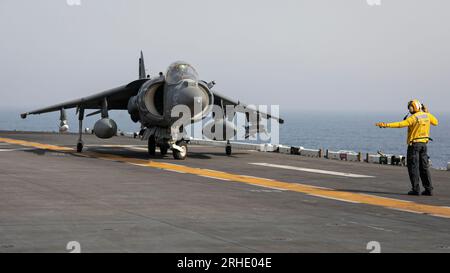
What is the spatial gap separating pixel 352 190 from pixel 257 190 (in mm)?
3083

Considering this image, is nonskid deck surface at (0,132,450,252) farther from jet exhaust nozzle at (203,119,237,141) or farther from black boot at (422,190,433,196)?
jet exhaust nozzle at (203,119,237,141)

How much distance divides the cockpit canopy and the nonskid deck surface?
5.01m

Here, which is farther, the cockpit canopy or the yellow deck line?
the cockpit canopy

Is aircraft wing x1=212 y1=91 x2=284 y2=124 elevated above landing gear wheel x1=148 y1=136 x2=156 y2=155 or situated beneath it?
elevated above

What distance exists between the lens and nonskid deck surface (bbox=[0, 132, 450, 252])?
39.0 ft

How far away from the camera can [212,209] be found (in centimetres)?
1641

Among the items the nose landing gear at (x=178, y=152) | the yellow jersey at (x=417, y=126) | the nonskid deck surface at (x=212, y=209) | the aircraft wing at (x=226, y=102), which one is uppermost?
the aircraft wing at (x=226, y=102)

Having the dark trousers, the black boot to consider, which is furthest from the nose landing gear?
the black boot

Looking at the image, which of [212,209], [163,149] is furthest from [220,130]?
[212,209]

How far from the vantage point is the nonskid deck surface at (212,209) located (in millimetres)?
11883

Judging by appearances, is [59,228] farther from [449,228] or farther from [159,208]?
[449,228]

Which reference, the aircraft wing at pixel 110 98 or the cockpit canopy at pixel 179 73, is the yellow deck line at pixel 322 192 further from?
the aircraft wing at pixel 110 98

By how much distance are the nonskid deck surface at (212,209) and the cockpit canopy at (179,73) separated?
501 cm

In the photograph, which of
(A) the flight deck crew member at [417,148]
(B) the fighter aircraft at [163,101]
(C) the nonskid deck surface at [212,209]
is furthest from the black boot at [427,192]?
(B) the fighter aircraft at [163,101]
